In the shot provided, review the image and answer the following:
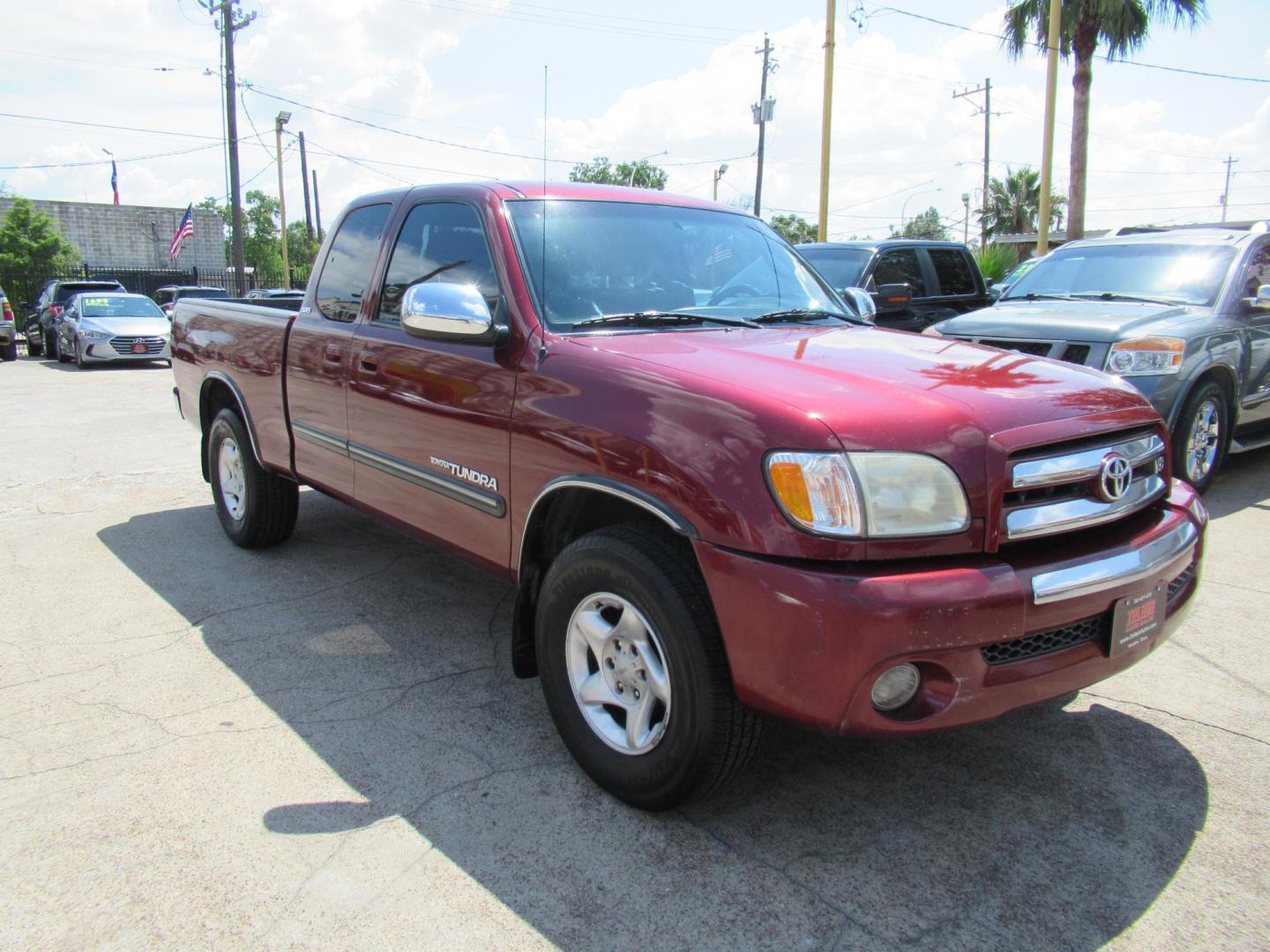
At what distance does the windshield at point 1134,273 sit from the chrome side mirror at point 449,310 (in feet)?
18.6

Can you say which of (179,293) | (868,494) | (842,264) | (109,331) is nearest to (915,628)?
(868,494)

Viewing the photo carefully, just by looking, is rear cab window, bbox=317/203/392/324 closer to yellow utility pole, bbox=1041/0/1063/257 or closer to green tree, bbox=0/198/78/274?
yellow utility pole, bbox=1041/0/1063/257

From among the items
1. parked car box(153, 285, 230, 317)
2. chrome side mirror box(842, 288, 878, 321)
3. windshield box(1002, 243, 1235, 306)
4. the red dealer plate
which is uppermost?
parked car box(153, 285, 230, 317)

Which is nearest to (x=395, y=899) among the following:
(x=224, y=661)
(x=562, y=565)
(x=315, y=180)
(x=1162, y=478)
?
(x=562, y=565)

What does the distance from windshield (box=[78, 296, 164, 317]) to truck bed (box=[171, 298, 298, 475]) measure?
15151 millimetres

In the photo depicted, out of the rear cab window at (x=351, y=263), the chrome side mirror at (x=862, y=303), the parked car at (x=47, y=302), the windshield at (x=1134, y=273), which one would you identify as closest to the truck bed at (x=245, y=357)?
the rear cab window at (x=351, y=263)

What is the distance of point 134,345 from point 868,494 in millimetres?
19078

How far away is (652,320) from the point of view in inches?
134

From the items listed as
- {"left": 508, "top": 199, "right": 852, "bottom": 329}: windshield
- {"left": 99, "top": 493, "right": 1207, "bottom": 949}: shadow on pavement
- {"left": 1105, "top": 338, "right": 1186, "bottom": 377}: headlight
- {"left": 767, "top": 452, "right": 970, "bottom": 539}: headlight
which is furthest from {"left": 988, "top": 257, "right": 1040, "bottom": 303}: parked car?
{"left": 767, "top": 452, "right": 970, "bottom": 539}: headlight

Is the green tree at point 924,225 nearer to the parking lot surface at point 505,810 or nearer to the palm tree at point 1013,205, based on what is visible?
the palm tree at point 1013,205

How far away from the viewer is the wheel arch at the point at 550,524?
2.91 metres

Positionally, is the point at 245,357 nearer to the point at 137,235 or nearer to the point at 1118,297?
the point at 1118,297

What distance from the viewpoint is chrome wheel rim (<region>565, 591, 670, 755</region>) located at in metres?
2.71

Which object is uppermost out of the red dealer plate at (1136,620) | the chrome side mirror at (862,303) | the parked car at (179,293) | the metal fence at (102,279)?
the metal fence at (102,279)
